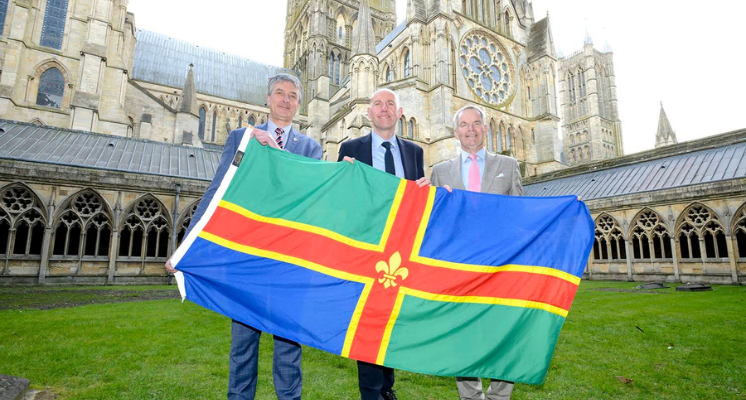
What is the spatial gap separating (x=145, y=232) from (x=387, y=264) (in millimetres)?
14479

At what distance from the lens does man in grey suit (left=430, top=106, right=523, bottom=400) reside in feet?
10.2

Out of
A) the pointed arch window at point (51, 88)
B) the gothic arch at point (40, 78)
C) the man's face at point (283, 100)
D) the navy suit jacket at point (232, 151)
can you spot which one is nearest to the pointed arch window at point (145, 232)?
the gothic arch at point (40, 78)

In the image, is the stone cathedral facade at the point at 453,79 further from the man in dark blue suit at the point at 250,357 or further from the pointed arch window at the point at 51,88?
the man in dark blue suit at the point at 250,357

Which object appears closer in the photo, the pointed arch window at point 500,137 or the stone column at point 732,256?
the stone column at point 732,256

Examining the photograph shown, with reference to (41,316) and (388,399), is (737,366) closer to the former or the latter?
(388,399)

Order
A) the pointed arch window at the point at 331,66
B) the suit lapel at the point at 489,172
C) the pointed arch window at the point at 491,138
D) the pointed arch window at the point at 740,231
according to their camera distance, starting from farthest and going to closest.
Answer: the pointed arch window at the point at 331,66 < the pointed arch window at the point at 491,138 < the pointed arch window at the point at 740,231 < the suit lapel at the point at 489,172

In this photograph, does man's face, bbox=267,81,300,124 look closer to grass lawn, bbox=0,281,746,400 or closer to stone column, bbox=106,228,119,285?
grass lawn, bbox=0,281,746,400

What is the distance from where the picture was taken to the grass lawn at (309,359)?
340cm

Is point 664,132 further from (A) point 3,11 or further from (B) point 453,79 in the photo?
(A) point 3,11

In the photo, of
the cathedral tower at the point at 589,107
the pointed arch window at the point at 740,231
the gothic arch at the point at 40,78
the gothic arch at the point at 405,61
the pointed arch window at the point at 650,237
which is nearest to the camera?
the pointed arch window at the point at 740,231

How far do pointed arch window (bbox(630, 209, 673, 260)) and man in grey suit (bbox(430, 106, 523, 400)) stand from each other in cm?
1693

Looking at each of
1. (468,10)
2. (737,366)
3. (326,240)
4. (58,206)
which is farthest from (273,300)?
(468,10)

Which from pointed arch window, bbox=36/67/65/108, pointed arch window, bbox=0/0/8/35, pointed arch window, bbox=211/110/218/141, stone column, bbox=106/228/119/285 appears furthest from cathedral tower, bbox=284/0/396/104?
stone column, bbox=106/228/119/285

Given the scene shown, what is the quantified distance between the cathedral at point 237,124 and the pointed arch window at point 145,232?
6 centimetres
